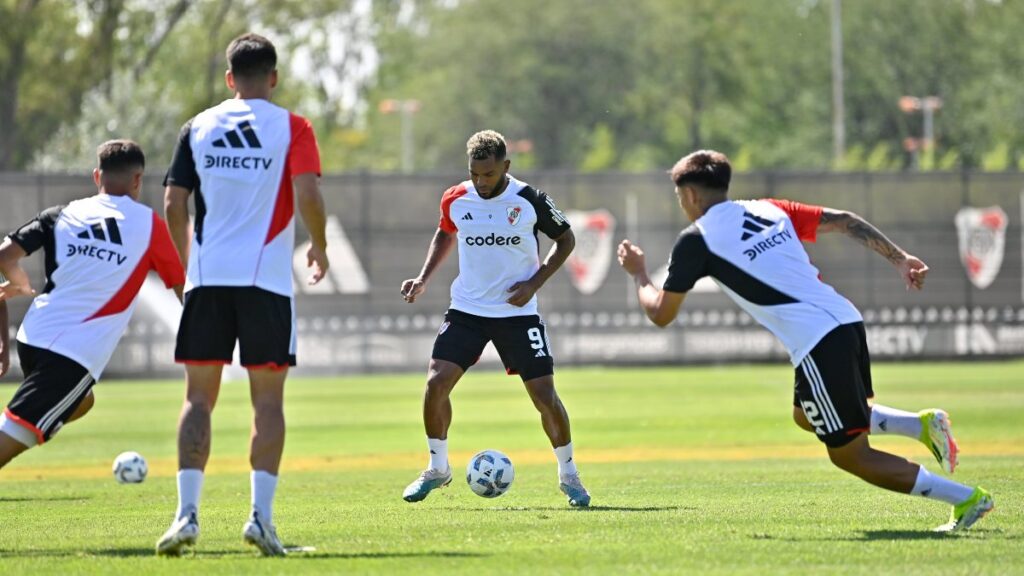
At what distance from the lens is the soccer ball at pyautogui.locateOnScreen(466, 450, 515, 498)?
10883 mm

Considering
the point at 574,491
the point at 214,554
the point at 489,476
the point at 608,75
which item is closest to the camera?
the point at 214,554

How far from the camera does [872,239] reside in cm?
903

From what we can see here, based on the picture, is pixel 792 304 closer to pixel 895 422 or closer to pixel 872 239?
pixel 872 239

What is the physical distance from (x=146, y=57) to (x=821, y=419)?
147 feet

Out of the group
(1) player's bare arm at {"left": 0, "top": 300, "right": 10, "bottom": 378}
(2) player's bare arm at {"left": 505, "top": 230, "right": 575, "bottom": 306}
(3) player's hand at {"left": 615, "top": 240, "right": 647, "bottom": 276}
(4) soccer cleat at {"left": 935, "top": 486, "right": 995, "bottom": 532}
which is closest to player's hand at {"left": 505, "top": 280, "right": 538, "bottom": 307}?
(2) player's bare arm at {"left": 505, "top": 230, "right": 575, "bottom": 306}

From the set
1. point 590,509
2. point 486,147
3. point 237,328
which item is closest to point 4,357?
point 237,328

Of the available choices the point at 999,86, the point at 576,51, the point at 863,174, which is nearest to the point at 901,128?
the point at 999,86

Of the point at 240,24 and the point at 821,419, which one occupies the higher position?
the point at 240,24

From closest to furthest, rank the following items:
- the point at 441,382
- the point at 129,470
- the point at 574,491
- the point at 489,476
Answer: the point at 574,491, the point at 489,476, the point at 441,382, the point at 129,470

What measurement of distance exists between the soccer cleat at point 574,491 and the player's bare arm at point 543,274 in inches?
45.9

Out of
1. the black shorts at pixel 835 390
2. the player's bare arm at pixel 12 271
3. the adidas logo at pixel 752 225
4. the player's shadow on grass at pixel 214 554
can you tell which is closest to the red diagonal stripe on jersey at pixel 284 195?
the player's shadow on grass at pixel 214 554

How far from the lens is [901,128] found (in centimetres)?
7612

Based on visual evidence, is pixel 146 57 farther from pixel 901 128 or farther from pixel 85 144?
pixel 901 128

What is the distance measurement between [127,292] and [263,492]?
5.54 feet
